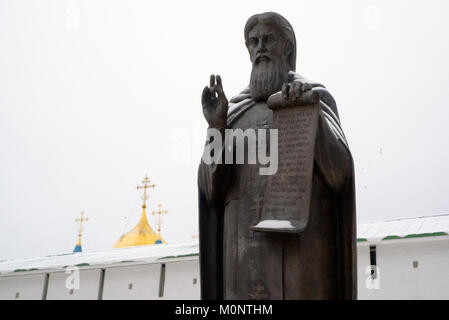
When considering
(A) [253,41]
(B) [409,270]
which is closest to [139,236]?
(B) [409,270]

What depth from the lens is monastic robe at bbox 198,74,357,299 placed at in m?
3.80

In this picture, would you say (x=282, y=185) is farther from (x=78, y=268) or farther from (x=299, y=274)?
(x=78, y=268)

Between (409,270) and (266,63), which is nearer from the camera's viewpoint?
(266,63)

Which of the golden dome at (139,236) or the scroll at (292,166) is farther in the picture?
the golden dome at (139,236)

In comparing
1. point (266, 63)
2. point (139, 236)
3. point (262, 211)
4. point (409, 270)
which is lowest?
point (262, 211)

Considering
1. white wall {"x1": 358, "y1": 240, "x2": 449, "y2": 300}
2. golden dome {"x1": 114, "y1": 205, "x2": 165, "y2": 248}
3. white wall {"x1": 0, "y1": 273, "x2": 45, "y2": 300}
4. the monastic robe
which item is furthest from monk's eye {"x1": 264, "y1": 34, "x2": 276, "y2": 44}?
golden dome {"x1": 114, "y1": 205, "x2": 165, "y2": 248}

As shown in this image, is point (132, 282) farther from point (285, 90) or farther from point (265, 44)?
point (285, 90)

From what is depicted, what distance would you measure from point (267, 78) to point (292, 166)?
3.34ft

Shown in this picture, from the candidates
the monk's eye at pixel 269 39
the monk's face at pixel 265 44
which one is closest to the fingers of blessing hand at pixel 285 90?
the monk's face at pixel 265 44

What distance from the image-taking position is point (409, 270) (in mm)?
13250

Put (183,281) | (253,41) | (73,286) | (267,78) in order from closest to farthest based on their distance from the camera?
(267,78) → (253,41) → (183,281) → (73,286)

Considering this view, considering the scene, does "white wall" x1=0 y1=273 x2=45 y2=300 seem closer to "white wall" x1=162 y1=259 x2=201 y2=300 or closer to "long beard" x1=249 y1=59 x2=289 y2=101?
"white wall" x1=162 y1=259 x2=201 y2=300

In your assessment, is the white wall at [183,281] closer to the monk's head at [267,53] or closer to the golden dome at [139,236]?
the golden dome at [139,236]

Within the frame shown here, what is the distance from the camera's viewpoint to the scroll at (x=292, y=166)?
12.3 feet
